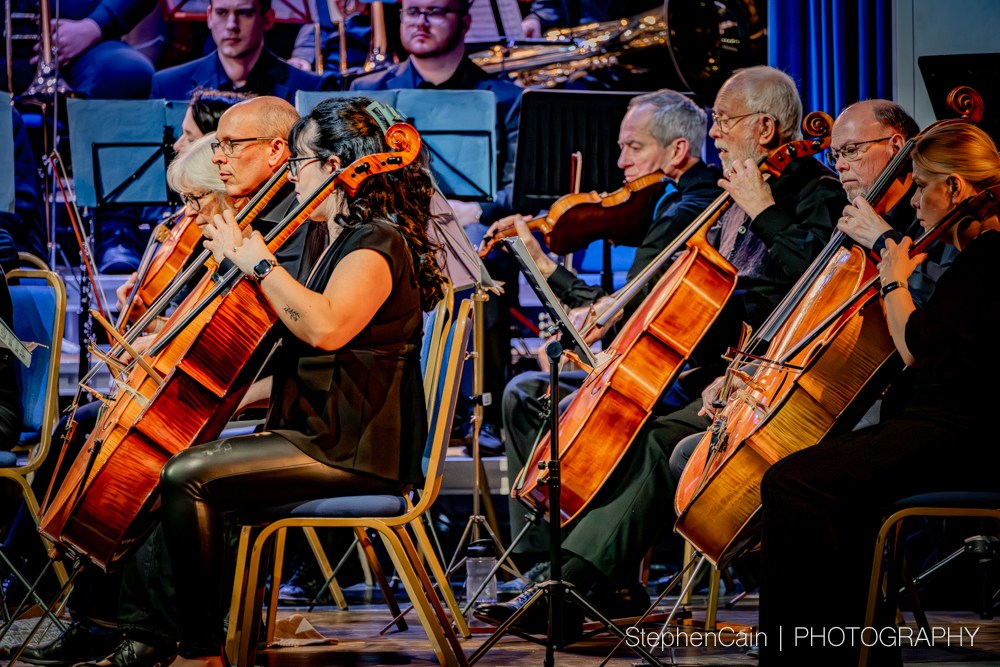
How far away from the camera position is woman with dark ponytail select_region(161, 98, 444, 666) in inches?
97.3

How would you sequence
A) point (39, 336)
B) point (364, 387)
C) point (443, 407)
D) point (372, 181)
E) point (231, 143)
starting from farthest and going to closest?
point (39, 336)
point (231, 143)
point (443, 407)
point (372, 181)
point (364, 387)

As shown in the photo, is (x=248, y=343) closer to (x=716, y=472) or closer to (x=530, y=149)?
(x=716, y=472)

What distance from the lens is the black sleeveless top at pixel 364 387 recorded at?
8.40 feet

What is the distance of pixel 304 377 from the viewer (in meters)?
2.59

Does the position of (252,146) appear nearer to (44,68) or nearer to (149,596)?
(149,596)

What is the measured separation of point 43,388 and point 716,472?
230 centimetres

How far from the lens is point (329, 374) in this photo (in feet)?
8.43

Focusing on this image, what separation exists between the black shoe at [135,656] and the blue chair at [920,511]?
1534 mm

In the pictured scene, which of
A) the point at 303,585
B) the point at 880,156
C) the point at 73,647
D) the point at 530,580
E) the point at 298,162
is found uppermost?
the point at 298,162

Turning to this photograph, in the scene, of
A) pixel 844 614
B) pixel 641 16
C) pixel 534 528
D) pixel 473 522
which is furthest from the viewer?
pixel 641 16

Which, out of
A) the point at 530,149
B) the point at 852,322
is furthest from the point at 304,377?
the point at 530,149

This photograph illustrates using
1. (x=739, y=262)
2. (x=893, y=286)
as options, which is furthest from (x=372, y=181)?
(x=739, y=262)

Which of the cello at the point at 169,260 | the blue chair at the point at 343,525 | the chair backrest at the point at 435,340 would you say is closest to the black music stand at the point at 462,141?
the cello at the point at 169,260

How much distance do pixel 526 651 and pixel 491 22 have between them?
5.13 meters
